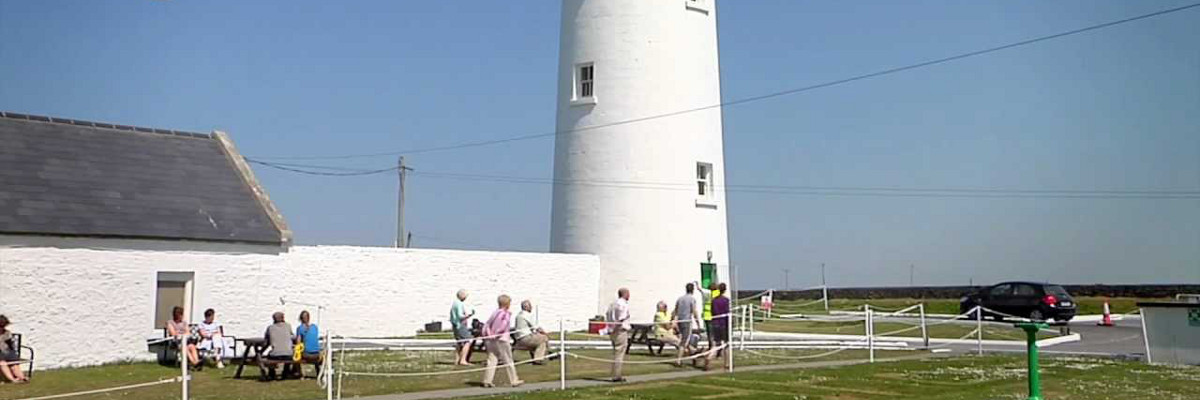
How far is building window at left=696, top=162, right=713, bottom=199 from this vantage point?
32.0 m

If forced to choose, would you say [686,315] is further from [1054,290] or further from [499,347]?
[1054,290]

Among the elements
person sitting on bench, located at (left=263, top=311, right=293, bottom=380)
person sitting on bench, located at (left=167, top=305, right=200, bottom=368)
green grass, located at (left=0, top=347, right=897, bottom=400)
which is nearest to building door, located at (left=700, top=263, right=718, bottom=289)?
green grass, located at (left=0, top=347, right=897, bottom=400)

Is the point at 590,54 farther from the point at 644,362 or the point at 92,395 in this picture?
the point at 92,395

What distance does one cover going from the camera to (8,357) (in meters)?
18.4

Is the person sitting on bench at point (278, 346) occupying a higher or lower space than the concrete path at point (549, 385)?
higher

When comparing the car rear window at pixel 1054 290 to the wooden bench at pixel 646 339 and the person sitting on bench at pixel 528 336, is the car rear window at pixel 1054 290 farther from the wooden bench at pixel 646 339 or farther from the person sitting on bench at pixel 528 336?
the person sitting on bench at pixel 528 336

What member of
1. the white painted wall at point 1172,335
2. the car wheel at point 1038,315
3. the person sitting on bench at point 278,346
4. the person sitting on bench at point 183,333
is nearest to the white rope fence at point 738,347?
the person sitting on bench at point 278,346

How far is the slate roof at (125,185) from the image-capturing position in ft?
71.2

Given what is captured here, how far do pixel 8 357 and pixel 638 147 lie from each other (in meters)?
16.2

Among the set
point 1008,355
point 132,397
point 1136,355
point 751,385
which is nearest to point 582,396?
point 751,385

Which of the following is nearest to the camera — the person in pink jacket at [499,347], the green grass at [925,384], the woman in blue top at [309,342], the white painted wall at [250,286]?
the green grass at [925,384]

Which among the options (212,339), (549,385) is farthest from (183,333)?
(549,385)

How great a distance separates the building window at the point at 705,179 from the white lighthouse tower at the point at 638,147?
0.33ft

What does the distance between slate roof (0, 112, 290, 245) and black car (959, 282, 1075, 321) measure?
2194cm
